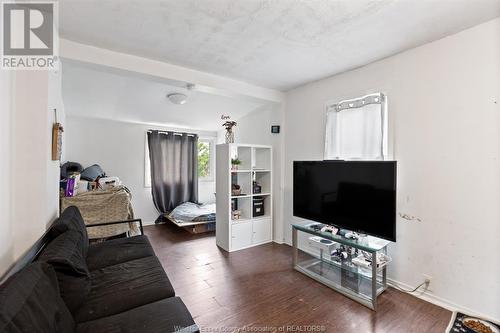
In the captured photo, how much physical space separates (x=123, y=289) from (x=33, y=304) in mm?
703

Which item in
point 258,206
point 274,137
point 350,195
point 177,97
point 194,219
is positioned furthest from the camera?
point 194,219

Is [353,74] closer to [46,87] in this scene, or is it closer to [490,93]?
[490,93]

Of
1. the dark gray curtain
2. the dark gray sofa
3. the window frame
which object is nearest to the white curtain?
the window frame

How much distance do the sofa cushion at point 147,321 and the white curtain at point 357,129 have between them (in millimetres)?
2334

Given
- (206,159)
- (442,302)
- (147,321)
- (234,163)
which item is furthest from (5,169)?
(206,159)

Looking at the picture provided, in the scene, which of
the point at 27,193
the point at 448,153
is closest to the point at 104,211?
the point at 27,193

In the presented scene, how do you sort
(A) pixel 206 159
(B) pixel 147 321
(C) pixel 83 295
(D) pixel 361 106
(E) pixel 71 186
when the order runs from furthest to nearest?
(A) pixel 206 159, (E) pixel 71 186, (D) pixel 361 106, (C) pixel 83 295, (B) pixel 147 321

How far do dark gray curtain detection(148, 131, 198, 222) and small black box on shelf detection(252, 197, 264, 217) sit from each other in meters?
2.24

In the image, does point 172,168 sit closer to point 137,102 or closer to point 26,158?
point 137,102

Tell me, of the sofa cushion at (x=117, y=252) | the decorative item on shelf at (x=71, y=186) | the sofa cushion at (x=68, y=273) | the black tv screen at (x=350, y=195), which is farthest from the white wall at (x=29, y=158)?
the black tv screen at (x=350, y=195)

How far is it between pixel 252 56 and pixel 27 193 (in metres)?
2.27

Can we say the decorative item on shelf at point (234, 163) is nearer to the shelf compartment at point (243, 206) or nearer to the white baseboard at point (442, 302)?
the shelf compartment at point (243, 206)

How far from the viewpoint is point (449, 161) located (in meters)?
2.09

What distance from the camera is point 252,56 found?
8.16 feet
